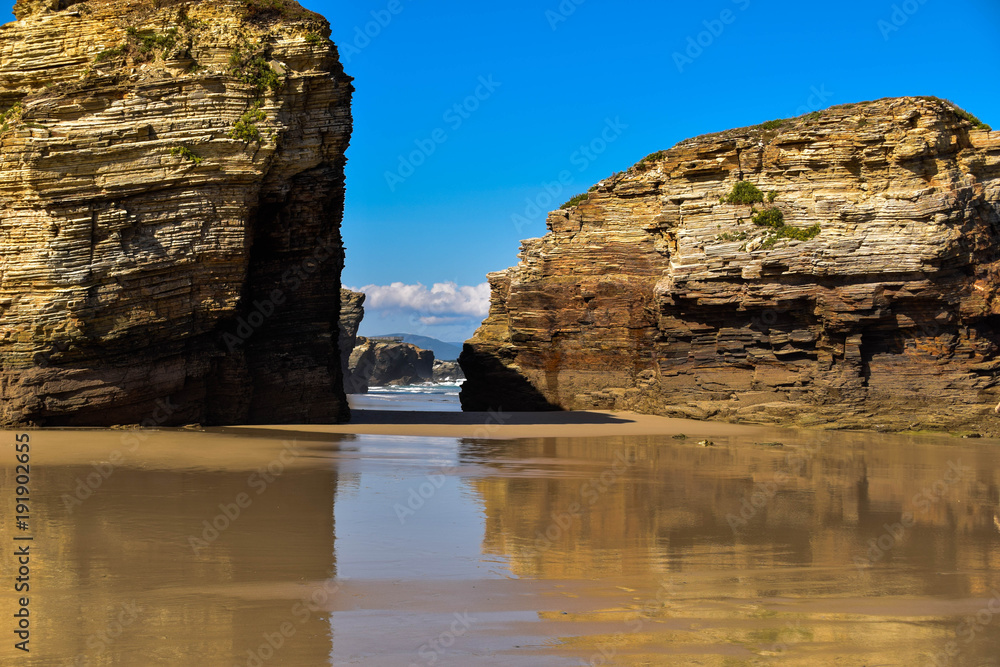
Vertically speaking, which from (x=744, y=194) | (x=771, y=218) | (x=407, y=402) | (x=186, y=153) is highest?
(x=744, y=194)

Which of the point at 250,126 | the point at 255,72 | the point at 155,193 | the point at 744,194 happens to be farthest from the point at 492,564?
the point at 744,194

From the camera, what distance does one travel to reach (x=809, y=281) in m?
23.8

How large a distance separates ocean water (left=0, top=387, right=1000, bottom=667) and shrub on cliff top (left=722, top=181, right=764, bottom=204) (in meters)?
13.8

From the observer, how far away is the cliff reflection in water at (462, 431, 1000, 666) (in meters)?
5.30

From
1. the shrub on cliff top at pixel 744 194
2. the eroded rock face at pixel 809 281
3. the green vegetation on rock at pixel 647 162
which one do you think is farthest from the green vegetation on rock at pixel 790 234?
the green vegetation on rock at pixel 647 162

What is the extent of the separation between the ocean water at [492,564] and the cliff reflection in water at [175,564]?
26mm

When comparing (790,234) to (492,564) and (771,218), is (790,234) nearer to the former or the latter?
(771,218)

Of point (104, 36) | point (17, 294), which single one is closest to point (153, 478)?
point (17, 294)

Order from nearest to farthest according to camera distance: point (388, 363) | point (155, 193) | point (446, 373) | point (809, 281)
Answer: point (155, 193) → point (809, 281) → point (388, 363) → point (446, 373)

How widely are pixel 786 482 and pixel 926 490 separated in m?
2.02

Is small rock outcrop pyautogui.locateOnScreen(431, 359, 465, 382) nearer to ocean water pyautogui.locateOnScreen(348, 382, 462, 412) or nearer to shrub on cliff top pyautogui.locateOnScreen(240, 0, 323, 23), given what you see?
ocean water pyautogui.locateOnScreen(348, 382, 462, 412)

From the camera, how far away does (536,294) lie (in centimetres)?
3020

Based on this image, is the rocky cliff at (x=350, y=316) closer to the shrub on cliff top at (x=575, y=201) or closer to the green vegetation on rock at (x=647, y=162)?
the shrub on cliff top at (x=575, y=201)

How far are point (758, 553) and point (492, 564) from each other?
8.82 feet
